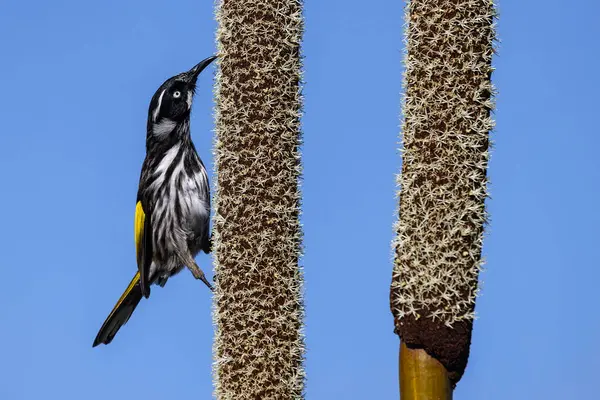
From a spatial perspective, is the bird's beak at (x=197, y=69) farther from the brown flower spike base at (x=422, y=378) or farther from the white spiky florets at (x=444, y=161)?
the brown flower spike base at (x=422, y=378)

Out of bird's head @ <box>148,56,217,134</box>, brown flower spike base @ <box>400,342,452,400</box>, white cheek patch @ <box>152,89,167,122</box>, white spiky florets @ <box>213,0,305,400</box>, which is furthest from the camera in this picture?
white cheek patch @ <box>152,89,167,122</box>

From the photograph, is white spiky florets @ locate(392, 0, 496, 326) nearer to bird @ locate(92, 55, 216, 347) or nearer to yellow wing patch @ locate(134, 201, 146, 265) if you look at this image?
bird @ locate(92, 55, 216, 347)

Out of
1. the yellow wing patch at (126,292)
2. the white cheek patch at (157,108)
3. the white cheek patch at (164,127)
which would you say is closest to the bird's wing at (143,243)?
the yellow wing patch at (126,292)

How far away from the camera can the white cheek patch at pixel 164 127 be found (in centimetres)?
928

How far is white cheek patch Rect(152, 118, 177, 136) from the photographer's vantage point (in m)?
9.28

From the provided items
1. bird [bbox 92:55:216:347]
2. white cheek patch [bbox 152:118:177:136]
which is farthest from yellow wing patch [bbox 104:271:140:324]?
white cheek patch [bbox 152:118:177:136]

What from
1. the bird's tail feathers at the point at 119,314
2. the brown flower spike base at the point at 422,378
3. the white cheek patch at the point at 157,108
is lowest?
the brown flower spike base at the point at 422,378

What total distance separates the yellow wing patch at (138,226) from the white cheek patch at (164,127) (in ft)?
2.85

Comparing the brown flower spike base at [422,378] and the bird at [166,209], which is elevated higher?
the bird at [166,209]

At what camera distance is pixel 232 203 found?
6.48 metres

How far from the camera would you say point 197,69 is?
845 cm

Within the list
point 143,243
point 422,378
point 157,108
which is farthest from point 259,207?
point 143,243

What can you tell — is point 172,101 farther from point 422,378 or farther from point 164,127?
point 422,378

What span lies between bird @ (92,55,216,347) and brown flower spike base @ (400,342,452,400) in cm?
411
